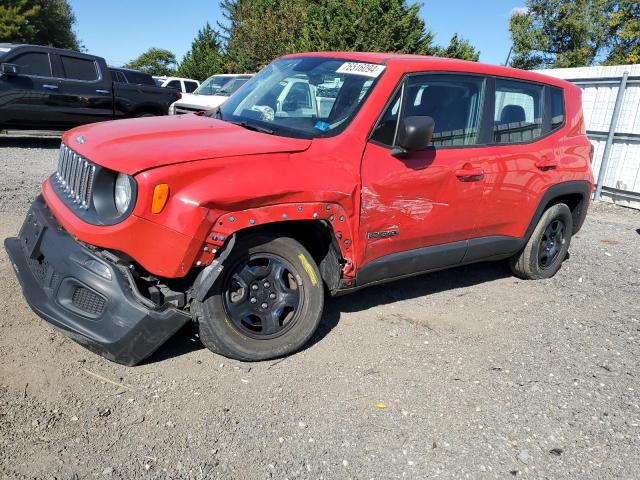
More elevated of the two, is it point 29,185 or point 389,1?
point 389,1

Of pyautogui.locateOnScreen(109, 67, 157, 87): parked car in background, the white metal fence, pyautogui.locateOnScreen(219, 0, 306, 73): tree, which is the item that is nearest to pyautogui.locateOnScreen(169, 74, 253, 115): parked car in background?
pyautogui.locateOnScreen(109, 67, 157, 87): parked car in background

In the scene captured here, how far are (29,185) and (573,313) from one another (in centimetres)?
661

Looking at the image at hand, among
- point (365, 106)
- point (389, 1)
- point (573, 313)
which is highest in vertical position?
point (389, 1)

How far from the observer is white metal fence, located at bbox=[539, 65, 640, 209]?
9.32 metres

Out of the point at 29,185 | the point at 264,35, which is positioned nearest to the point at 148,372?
the point at 29,185

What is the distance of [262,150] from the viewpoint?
310 centimetres

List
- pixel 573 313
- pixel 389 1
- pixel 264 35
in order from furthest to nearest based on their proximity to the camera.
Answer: pixel 264 35 < pixel 389 1 < pixel 573 313

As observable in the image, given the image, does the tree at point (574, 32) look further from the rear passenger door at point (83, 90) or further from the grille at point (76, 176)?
the grille at point (76, 176)

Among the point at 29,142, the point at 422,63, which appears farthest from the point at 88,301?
the point at 29,142

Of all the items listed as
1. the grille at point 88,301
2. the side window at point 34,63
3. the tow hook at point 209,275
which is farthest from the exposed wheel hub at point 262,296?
the side window at point 34,63

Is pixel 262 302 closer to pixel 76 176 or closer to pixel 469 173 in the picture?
pixel 76 176

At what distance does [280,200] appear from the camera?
10.1 feet

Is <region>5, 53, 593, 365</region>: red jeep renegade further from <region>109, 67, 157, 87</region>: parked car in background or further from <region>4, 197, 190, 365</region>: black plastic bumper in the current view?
<region>109, 67, 157, 87</region>: parked car in background

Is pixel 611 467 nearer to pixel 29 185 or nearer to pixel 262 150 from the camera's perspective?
pixel 262 150
